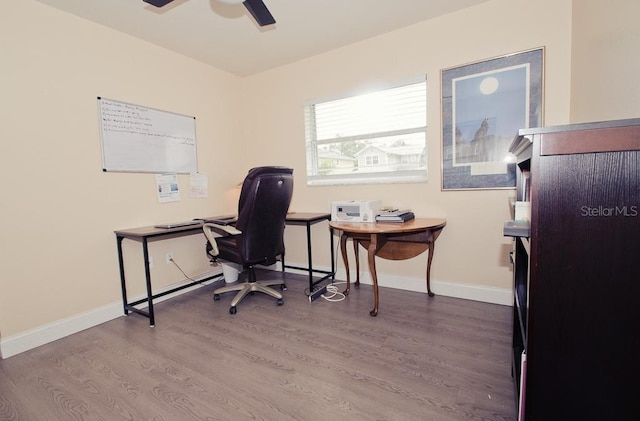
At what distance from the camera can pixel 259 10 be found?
181cm

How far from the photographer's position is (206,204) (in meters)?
3.31

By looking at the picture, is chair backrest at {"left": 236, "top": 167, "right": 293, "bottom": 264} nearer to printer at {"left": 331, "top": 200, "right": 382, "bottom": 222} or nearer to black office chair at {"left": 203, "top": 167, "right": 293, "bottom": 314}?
black office chair at {"left": 203, "top": 167, "right": 293, "bottom": 314}

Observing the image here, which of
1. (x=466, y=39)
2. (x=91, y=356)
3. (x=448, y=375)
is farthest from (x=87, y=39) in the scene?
(x=448, y=375)

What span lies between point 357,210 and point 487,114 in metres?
1.29

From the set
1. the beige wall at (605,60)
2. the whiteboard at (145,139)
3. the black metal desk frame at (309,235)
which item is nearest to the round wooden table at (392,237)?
the black metal desk frame at (309,235)

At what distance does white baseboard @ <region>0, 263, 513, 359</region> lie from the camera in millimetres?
2021

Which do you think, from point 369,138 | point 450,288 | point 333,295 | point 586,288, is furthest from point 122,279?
point 586,288

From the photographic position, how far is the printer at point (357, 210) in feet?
8.62

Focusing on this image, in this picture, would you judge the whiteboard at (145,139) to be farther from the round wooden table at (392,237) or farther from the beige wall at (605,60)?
the beige wall at (605,60)

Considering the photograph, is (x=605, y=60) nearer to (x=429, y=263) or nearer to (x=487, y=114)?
(x=487, y=114)

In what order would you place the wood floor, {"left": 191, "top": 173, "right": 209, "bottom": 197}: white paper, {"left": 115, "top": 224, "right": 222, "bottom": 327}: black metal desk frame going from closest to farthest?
the wood floor → {"left": 115, "top": 224, "right": 222, "bottom": 327}: black metal desk frame → {"left": 191, "top": 173, "right": 209, "bottom": 197}: white paper

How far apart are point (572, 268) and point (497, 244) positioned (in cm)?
175

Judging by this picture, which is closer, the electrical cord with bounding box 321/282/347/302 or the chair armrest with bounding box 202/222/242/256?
the chair armrest with bounding box 202/222/242/256

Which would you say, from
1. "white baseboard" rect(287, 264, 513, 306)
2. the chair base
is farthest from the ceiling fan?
"white baseboard" rect(287, 264, 513, 306)
